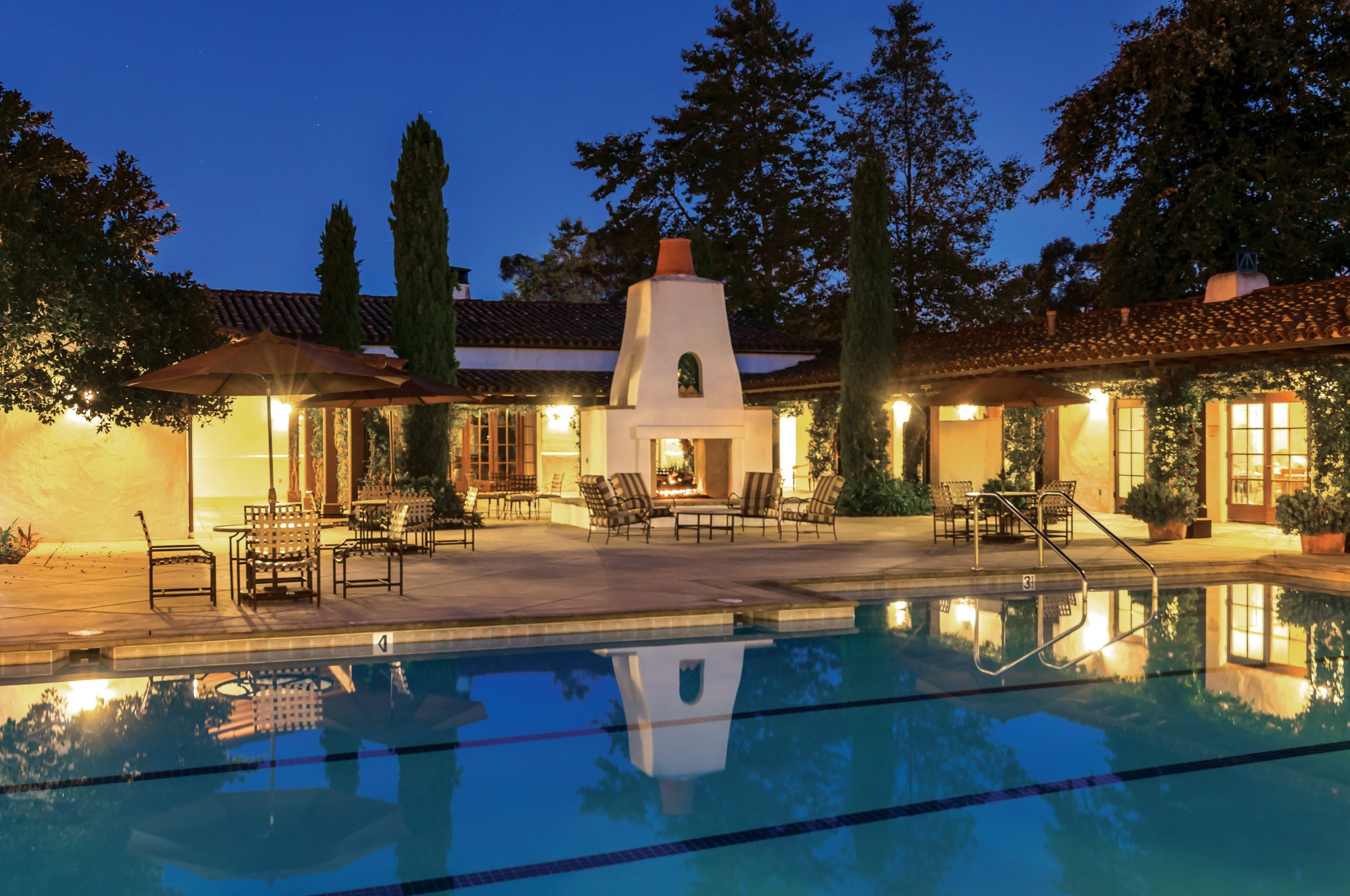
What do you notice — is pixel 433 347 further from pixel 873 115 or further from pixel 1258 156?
pixel 873 115

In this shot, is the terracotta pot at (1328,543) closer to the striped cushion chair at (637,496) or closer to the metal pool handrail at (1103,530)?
the metal pool handrail at (1103,530)

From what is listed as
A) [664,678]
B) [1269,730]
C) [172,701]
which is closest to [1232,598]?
[1269,730]

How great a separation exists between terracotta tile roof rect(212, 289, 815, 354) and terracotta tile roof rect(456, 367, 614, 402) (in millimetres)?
752

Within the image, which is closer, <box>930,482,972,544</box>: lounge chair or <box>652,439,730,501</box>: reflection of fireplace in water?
<box>930,482,972,544</box>: lounge chair

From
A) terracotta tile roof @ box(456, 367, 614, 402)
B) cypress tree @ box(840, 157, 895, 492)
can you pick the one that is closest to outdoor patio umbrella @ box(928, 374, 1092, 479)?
cypress tree @ box(840, 157, 895, 492)

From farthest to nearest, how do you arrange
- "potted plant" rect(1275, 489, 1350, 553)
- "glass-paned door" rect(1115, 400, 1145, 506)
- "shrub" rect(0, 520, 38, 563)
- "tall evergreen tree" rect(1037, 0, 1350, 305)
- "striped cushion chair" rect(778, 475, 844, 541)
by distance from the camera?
1. "tall evergreen tree" rect(1037, 0, 1350, 305)
2. "glass-paned door" rect(1115, 400, 1145, 506)
3. "striped cushion chair" rect(778, 475, 844, 541)
4. "shrub" rect(0, 520, 38, 563)
5. "potted plant" rect(1275, 489, 1350, 553)

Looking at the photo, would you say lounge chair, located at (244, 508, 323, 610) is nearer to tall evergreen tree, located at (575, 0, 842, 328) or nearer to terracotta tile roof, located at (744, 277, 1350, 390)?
terracotta tile roof, located at (744, 277, 1350, 390)

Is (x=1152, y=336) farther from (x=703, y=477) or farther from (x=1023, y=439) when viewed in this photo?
(x=703, y=477)

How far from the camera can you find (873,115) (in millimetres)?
32281

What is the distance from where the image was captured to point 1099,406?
19.1m

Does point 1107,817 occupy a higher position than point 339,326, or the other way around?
point 339,326

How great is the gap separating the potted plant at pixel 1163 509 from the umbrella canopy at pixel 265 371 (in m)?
10.0

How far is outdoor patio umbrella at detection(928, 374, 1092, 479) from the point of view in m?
15.2

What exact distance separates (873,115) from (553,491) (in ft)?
54.2
